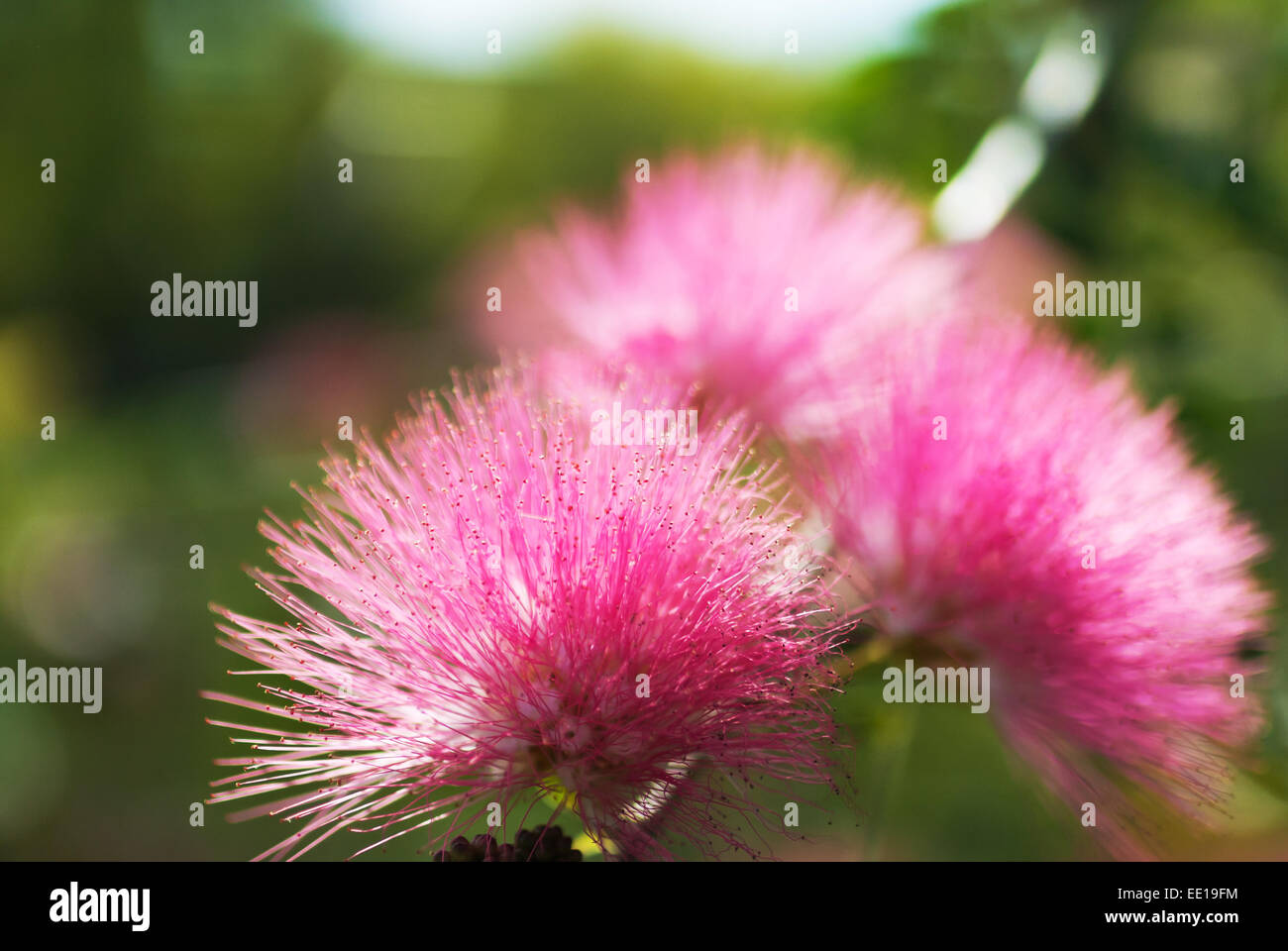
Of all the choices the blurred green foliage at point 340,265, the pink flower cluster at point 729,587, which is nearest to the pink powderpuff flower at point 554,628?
the pink flower cluster at point 729,587

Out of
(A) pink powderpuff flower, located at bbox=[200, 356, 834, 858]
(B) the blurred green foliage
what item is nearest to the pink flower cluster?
(A) pink powderpuff flower, located at bbox=[200, 356, 834, 858]

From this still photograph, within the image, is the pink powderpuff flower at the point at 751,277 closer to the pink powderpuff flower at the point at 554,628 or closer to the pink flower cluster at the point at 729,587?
the pink flower cluster at the point at 729,587

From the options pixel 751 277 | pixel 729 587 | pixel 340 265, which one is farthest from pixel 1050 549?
pixel 340 265

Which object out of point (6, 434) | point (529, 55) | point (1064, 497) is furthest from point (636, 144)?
point (1064, 497)

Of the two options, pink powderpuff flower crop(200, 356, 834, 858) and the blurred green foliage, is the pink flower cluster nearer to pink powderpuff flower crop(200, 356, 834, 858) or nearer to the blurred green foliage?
pink powderpuff flower crop(200, 356, 834, 858)

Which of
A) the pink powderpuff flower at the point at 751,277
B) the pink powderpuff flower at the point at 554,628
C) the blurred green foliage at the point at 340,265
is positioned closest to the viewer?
the pink powderpuff flower at the point at 554,628

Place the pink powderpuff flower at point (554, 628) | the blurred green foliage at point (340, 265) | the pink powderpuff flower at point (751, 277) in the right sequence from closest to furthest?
the pink powderpuff flower at point (554, 628) < the pink powderpuff flower at point (751, 277) < the blurred green foliage at point (340, 265)
